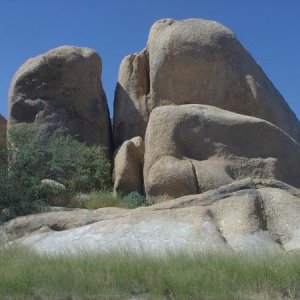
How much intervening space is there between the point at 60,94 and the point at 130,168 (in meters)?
3.80

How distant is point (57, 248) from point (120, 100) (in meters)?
11.6

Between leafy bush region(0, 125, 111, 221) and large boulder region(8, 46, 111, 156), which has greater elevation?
large boulder region(8, 46, 111, 156)

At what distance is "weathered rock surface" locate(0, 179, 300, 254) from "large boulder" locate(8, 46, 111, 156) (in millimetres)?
8313

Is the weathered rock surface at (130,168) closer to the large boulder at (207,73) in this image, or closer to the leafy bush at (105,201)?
the leafy bush at (105,201)

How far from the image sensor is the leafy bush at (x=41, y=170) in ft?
54.4

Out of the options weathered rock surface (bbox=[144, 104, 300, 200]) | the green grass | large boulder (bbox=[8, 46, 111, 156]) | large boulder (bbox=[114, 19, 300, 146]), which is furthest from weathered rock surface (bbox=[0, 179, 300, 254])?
large boulder (bbox=[8, 46, 111, 156])

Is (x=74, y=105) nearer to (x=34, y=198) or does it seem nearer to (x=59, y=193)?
(x=59, y=193)

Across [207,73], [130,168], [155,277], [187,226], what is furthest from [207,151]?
[155,277]

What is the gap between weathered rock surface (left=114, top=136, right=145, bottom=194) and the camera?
20.7 metres

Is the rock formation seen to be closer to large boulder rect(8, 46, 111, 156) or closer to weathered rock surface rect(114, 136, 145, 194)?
weathered rock surface rect(114, 136, 145, 194)

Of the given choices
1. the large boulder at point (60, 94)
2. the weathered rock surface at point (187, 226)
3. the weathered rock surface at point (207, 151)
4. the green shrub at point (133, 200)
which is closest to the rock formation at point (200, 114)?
the weathered rock surface at point (207, 151)

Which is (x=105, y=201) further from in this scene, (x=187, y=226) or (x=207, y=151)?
(x=187, y=226)

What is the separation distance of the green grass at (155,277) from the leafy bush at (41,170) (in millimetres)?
6162

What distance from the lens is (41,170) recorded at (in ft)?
58.9
